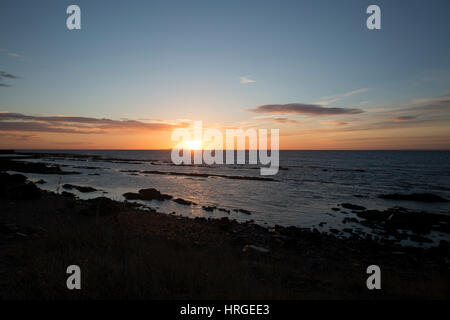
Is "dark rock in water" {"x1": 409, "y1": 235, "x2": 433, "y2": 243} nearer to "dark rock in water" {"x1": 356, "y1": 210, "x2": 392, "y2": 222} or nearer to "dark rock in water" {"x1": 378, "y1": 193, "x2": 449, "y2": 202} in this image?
"dark rock in water" {"x1": 356, "y1": 210, "x2": 392, "y2": 222}

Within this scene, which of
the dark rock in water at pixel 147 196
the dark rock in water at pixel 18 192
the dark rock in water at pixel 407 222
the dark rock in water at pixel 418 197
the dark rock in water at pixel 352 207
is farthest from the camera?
the dark rock in water at pixel 418 197

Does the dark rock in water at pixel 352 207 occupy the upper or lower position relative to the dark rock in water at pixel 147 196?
lower

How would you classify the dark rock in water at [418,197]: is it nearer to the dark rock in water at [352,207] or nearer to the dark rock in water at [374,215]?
the dark rock in water at [352,207]

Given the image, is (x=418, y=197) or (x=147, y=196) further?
(x=418, y=197)

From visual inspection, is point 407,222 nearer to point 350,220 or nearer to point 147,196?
point 350,220

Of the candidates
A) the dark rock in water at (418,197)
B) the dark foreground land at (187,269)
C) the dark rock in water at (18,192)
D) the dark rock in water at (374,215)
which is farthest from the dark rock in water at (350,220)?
the dark rock in water at (18,192)

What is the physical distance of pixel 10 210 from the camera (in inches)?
534

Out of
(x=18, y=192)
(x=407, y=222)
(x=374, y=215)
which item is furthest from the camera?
(x=374, y=215)

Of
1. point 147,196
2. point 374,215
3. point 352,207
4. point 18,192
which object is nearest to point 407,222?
point 374,215

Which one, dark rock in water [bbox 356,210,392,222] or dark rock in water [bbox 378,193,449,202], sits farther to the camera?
dark rock in water [bbox 378,193,449,202]

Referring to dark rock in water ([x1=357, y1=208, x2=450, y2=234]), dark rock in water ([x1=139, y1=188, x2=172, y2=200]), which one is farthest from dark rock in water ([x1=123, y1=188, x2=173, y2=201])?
dark rock in water ([x1=357, y1=208, x2=450, y2=234])

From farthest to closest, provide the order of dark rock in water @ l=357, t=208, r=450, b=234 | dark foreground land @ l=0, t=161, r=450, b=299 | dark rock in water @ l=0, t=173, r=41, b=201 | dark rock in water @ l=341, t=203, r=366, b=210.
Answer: dark rock in water @ l=341, t=203, r=366, b=210 → dark rock in water @ l=0, t=173, r=41, b=201 → dark rock in water @ l=357, t=208, r=450, b=234 → dark foreground land @ l=0, t=161, r=450, b=299
